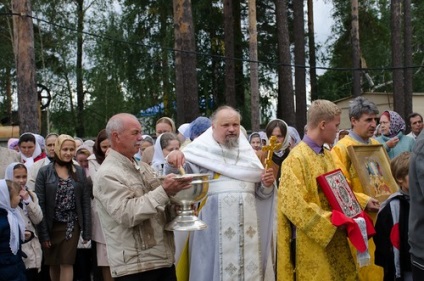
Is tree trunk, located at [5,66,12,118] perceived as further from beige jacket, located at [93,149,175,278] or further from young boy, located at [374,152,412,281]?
young boy, located at [374,152,412,281]

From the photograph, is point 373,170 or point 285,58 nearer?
point 373,170

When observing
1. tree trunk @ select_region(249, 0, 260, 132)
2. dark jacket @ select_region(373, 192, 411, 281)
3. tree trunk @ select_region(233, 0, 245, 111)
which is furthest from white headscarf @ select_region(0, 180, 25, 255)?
tree trunk @ select_region(233, 0, 245, 111)

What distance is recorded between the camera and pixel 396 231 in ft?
14.6

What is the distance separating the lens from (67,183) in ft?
23.8

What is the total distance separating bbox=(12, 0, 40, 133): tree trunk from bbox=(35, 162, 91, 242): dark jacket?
4.17 metres

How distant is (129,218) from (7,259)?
253cm

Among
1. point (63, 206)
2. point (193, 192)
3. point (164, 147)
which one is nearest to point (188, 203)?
point (193, 192)

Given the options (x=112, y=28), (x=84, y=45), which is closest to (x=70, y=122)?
(x=84, y=45)

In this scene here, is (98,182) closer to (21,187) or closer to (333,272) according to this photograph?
(333,272)

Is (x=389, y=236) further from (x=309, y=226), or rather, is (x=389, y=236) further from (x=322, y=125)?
(x=322, y=125)

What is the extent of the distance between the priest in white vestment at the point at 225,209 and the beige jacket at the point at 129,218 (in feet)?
3.50

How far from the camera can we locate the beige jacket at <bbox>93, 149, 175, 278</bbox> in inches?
157

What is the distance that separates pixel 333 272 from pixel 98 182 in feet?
6.23

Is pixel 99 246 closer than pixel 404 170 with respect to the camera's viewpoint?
No
